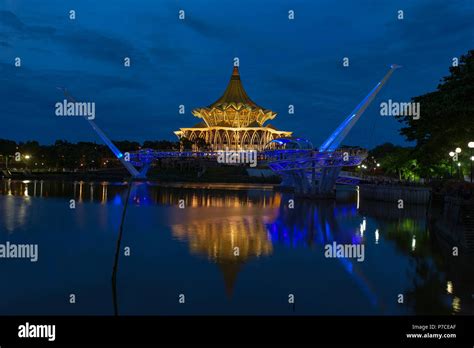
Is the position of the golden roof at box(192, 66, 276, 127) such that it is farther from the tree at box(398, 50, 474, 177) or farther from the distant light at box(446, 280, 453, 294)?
the distant light at box(446, 280, 453, 294)

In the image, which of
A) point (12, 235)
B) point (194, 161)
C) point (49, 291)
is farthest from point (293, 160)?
point (194, 161)

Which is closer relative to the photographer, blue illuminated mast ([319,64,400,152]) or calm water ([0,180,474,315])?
calm water ([0,180,474,315])

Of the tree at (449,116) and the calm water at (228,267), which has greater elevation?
the tree at (449,116)

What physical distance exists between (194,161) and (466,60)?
74.5 meters

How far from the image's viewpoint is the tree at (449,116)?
25266 millimetres

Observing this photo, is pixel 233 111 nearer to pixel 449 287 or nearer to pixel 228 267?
pixel 228 267

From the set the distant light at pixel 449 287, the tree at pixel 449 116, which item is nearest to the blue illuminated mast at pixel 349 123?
the tree at pixel 449 116

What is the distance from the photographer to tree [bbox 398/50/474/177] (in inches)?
995

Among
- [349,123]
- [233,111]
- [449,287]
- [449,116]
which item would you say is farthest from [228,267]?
[233,111]

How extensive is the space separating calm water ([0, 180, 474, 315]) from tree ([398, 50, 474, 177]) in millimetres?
4953

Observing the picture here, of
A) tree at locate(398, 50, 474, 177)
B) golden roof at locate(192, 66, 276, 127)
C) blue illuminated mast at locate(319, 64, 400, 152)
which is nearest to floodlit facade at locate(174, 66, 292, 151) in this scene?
golden roof at locate(192, 66, 276, 127)

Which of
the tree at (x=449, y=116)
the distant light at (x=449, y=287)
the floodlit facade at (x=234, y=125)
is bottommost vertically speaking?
the distant light at (x=449, y=287)

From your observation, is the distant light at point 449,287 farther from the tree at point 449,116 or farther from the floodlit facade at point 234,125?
the floodlit facade at point 234,125

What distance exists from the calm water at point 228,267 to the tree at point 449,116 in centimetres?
495
